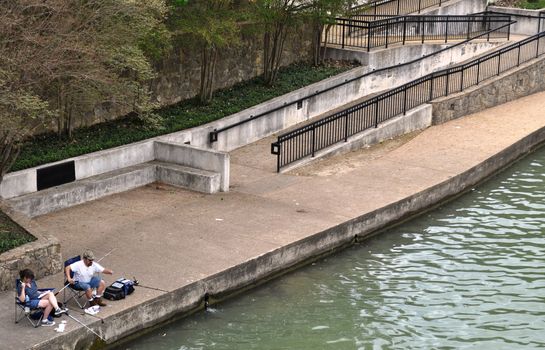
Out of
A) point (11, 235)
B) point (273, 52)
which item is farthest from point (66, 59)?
point (273, 52)

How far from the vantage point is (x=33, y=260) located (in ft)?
55.1

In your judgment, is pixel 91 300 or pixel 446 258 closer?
pixel 91 300

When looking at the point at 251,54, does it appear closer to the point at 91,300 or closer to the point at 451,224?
the point at 451,224

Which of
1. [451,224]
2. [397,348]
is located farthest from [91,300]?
[451,224]

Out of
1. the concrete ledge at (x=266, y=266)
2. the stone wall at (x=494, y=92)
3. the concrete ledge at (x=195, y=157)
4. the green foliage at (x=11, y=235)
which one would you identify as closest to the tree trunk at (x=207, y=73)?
the concrete ledge at (x=195, y=157)

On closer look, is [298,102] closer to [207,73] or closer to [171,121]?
[207,73]

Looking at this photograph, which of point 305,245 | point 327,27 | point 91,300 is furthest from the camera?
point 327,27

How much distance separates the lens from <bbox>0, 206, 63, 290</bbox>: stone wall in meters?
16.4

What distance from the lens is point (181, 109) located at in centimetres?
2666

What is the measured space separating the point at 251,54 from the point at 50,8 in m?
11.8

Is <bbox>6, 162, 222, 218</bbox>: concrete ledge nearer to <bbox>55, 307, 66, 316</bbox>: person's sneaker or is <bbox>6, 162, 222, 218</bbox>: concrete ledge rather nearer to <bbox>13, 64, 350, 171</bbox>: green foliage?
<bbox>13, 64, 350, 171</bbox>: green foliage

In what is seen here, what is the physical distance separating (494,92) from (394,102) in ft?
15.9

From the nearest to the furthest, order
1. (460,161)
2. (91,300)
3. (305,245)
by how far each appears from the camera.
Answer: (91,300), (305,245), (460,161)

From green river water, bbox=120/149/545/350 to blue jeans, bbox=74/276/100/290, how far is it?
3.70 ft
